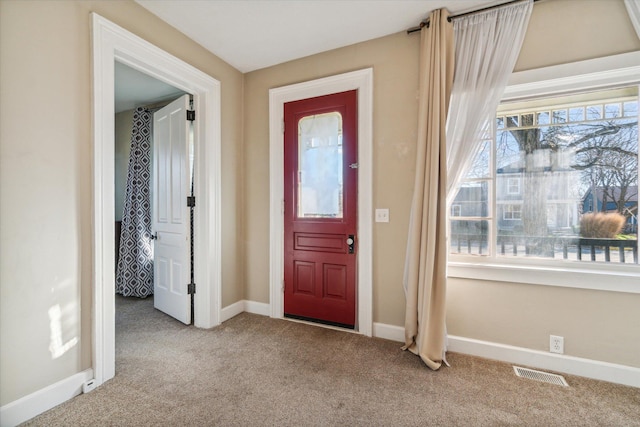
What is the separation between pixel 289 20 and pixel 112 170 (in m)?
1.83

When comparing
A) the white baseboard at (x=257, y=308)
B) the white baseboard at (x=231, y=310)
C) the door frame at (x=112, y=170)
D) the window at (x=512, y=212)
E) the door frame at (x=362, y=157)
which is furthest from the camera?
the white baseboard at (x=257, y=308)

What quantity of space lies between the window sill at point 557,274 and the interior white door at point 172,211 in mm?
2598

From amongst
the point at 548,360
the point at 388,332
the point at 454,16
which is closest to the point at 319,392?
the point at 388,332

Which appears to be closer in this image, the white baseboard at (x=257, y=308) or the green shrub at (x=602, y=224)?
the green shrub at (x=602, y=224)

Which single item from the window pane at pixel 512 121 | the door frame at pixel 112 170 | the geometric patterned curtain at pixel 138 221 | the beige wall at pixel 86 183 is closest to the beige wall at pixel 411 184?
the beige wall at pixel 86 183

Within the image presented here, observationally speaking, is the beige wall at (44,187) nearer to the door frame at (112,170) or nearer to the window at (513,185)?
the door frame at (112,170)

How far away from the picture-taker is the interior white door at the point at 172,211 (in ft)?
9.31

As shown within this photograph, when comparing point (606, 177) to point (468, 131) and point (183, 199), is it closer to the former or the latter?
point (468, 131)

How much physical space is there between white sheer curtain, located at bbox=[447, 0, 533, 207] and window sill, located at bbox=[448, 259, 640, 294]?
62 centimetres

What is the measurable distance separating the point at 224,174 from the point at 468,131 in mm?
2374

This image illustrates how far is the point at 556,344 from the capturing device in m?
2.04

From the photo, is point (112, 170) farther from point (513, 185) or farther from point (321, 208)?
point (513, 185)

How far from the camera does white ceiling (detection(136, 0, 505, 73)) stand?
214cm

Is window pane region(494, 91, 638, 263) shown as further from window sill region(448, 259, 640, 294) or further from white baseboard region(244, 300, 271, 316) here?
white baseboard region(244, 300, 271, 316)
